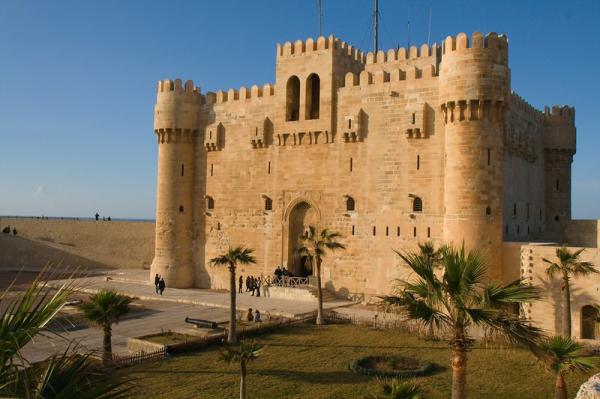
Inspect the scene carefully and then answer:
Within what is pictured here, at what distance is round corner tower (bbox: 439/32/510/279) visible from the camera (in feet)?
79.8

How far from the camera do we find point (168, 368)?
1677cm

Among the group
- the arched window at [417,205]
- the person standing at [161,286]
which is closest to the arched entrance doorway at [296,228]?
the arched window at [417,205]

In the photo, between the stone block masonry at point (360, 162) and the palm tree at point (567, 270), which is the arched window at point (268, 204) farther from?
the palm tree at point (567, 270)

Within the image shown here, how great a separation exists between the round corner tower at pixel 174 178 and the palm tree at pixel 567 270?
21.4 metres

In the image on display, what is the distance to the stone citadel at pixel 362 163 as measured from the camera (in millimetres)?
24594

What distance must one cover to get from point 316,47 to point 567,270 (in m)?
17.8

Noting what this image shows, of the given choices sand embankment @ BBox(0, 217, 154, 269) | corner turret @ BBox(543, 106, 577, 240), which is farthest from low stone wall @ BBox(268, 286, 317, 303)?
sand embankment @ BBox(0, 217, 154, 269)

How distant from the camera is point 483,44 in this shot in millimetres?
24422

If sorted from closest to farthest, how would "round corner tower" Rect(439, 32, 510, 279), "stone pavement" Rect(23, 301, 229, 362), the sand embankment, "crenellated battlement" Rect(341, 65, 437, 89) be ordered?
"stone pavement" Rect(23, 301, 229, 362), "round corner tower" Rect(439, 32, 510, 279), "crenellated battlement" Rect(341, 65, 437, 89), the sand embankment

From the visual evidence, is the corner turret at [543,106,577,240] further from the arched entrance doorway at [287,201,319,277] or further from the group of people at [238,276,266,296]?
the group of people at [238,276,266,296]

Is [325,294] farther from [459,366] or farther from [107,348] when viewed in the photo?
[459,366]

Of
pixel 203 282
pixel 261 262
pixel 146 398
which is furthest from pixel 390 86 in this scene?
pixel 146 398

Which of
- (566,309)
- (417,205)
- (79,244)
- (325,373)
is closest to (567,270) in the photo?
(566,309)

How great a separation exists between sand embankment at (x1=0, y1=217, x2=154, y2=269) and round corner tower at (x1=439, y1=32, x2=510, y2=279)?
92.8 ft
